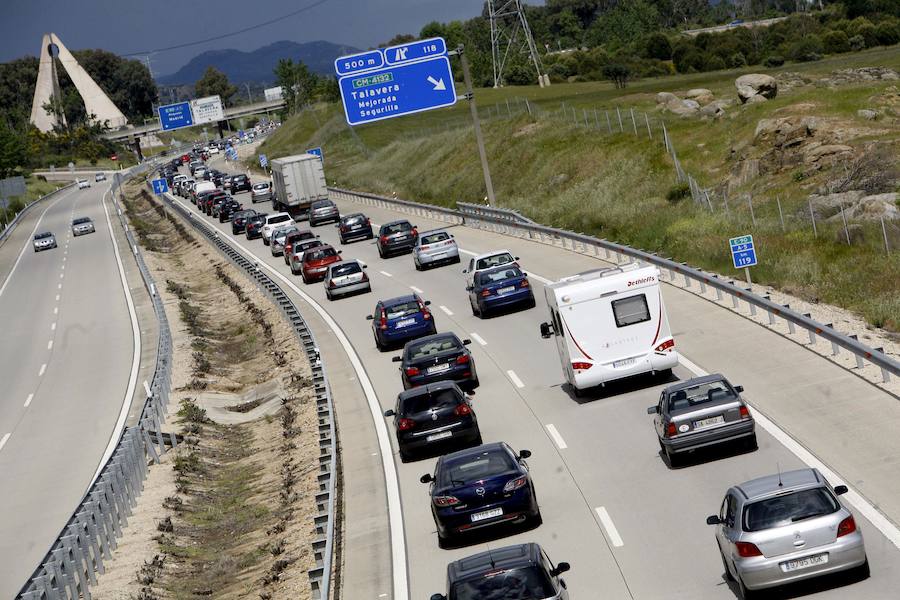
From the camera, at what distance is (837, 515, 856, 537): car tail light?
12.0 meters

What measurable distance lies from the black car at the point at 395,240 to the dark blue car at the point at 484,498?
33.8 metres

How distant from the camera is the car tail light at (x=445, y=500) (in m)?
16.2

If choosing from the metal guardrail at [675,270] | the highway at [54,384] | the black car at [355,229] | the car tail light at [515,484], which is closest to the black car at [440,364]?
the metal guardrail at [675,270]

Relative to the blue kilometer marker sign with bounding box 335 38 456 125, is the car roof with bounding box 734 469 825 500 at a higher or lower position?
lower

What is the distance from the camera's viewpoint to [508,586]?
1145 cm

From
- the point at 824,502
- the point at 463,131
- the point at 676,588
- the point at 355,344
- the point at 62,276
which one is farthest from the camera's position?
the point at 463,131

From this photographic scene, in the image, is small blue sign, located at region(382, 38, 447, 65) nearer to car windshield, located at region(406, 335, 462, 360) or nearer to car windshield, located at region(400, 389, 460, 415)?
car windshield, located at region(406, 335, 462, 360)

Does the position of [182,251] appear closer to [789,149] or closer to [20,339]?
[20,339]

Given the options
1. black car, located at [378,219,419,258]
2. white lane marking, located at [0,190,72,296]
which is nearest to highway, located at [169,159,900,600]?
black car, located at [378,219,419,258]

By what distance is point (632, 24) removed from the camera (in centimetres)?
16325

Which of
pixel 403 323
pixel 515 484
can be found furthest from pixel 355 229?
pixel 515 484

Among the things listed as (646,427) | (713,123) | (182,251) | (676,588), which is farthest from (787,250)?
(182,251)

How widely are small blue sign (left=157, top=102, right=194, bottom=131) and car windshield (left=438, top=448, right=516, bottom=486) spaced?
432ft

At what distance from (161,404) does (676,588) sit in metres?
20.9
